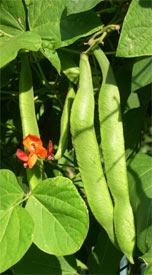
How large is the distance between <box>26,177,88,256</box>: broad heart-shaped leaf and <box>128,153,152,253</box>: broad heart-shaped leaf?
176 millimetres

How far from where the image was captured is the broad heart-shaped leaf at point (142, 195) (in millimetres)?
1103

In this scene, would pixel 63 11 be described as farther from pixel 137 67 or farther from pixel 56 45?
pixel 137 67

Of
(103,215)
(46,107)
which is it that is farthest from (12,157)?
(103,215)

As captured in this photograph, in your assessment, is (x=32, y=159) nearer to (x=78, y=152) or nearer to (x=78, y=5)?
(x=78, y=152)

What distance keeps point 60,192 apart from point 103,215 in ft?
0.53

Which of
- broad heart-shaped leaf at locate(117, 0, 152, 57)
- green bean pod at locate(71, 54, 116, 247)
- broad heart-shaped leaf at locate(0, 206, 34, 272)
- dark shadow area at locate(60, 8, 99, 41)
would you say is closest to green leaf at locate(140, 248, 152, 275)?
green bean pod at locate(71, 54, 116, 247)

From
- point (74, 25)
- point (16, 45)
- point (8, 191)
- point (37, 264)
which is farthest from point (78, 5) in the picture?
point (37, 264)

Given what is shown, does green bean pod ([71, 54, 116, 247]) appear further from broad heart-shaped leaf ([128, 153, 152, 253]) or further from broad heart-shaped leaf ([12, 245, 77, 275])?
broad heart-shaped leaf ([12, 245, 77, 275])

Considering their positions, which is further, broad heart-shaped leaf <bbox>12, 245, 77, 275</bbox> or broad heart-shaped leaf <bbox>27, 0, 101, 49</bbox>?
broad heart-shaped leaf <bbox>12, 245, 77, 275</bbox>

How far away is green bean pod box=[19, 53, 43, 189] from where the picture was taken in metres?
1.25

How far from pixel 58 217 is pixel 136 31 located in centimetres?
57

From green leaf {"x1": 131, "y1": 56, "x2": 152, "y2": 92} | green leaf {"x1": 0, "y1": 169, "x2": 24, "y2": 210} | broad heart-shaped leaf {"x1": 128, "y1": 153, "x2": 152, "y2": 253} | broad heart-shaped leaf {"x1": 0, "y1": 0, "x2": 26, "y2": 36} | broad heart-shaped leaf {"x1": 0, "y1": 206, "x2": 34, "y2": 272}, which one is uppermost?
broad heart-shaped leaf {"x1": 0, "y1": 0, "x2": 26, "y2": 36}

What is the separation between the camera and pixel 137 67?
118 centimetres

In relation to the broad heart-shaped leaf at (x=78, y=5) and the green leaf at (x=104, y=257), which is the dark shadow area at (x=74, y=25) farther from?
the green leaf at (x=104, y=257)
